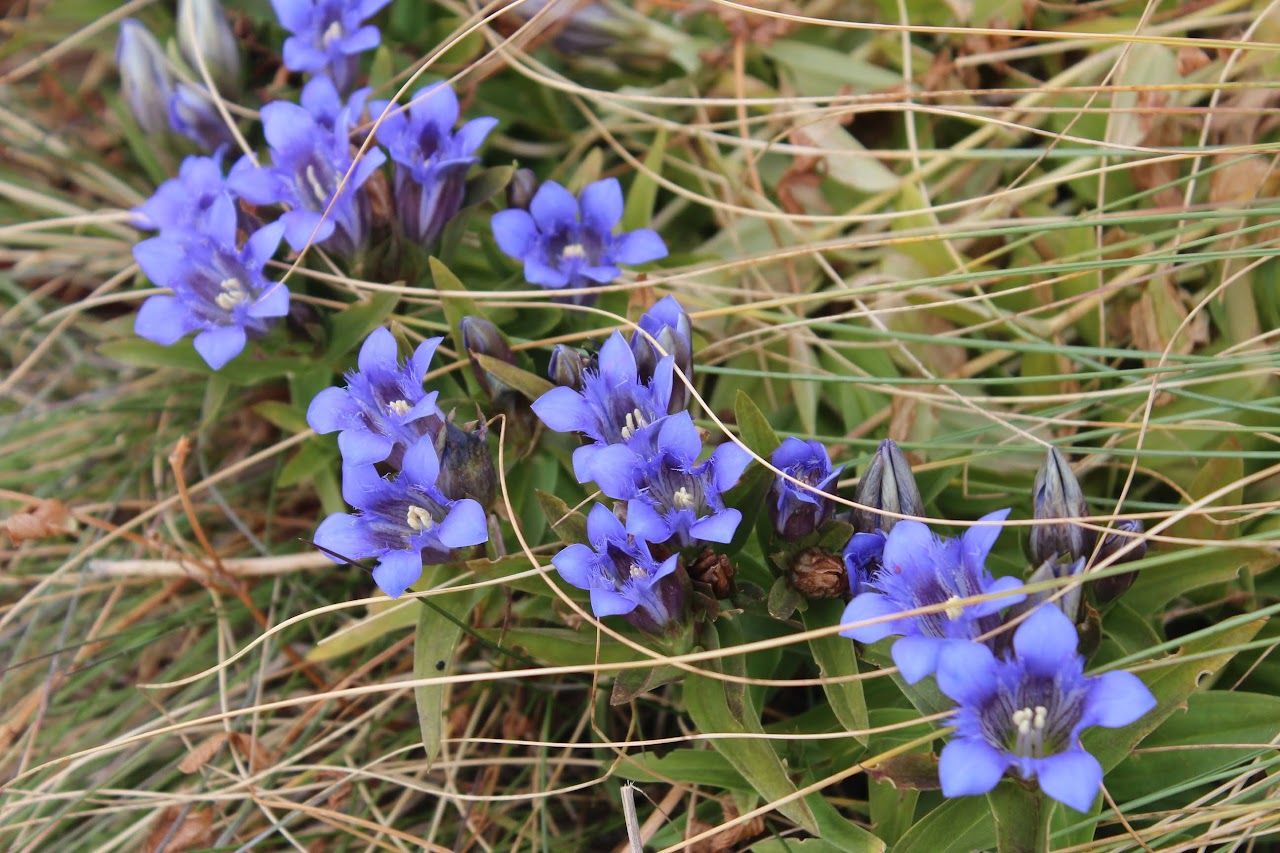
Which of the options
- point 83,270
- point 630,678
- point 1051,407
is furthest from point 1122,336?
point 83,270

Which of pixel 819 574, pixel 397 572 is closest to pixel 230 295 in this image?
pixel 397 572

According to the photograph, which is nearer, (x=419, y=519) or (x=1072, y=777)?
(x=1072, y=777)

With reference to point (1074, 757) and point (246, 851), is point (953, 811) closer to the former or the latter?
point (1074, 757)

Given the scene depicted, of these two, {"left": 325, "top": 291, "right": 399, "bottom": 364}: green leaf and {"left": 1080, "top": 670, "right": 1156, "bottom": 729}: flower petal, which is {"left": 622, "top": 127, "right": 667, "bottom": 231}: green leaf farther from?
{"left": 1080, "top": 670, "right": 1156, "bottom": 729}: flower petal

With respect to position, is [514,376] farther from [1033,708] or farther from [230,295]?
[1033,708]

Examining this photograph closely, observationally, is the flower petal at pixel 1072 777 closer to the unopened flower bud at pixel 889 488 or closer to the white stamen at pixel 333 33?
the unopened flower bud at pixel 889 488

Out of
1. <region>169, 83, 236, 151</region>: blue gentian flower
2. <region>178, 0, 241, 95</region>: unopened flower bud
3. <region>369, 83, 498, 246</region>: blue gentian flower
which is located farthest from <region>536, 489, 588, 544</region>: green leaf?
<region>178, 0, 241, 95</region>: unopened flower bud
